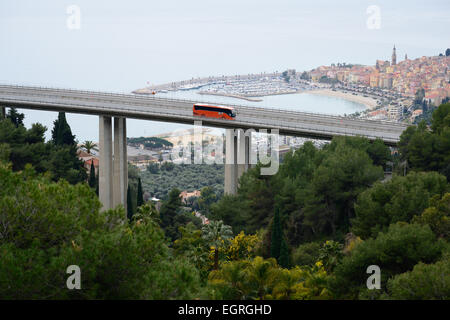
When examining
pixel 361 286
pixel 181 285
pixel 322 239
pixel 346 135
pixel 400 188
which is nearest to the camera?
pixel 181 285

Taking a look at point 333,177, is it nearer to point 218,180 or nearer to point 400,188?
point 400,188

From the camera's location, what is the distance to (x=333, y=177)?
3597cm

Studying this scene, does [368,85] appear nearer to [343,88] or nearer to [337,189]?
[343,88]

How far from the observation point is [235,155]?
50312 mm

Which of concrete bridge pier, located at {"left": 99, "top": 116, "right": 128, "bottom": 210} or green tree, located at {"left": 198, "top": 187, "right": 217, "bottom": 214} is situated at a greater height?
concrete bridge pier, located at {"left": 99, "top": 116, "right": 128, "bottom": 210}

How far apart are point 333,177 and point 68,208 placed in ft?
68.0

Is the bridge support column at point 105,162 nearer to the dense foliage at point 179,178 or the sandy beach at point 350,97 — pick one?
the dense foliage at point 179,178

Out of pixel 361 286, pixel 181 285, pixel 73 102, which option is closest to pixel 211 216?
pixel 73 102

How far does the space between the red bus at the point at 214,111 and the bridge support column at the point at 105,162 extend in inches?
324

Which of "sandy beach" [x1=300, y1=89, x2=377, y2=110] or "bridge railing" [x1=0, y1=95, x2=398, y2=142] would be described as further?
"sandy beach" [x1=300, y1=89, x2=377, y2=110]

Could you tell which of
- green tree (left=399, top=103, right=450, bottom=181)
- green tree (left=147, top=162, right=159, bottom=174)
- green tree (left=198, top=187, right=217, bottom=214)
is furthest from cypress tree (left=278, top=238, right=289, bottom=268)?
green tree (left=147, top=162, right=159, bottom=174)

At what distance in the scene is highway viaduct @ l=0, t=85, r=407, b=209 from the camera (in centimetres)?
4528

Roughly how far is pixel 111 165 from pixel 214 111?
10.8 metres

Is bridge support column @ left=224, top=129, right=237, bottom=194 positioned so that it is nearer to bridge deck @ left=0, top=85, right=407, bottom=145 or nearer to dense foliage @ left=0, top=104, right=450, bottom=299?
bridge deck @ left=0, top=85, right=407, bottom=145
